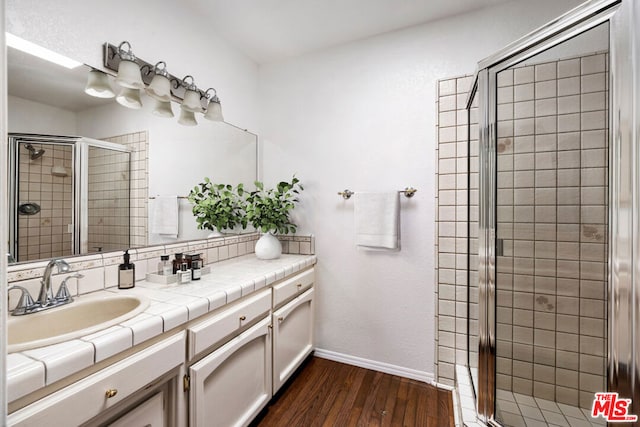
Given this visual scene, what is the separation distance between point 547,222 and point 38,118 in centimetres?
226

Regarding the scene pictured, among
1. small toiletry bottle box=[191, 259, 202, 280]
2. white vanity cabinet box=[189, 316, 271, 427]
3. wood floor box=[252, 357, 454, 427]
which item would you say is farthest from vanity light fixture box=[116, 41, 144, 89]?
wood floor box=[252, 357, 454, 427]

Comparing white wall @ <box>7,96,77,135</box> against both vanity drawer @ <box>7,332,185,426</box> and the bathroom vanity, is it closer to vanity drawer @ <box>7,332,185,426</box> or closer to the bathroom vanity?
the bathroom vanity

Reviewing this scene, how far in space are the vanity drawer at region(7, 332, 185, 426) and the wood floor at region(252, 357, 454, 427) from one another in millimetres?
834

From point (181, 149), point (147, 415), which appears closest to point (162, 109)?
point (181, 149)

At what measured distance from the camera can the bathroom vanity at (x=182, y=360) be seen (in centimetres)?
69

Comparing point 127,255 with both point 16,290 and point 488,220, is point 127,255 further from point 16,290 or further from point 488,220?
point 488,220

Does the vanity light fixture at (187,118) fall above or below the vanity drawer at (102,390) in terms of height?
above

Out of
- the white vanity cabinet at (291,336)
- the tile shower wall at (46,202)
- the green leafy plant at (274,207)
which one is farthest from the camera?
the green leafy plant at (274,207)

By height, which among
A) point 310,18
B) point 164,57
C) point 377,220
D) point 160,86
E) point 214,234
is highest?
point 310,18

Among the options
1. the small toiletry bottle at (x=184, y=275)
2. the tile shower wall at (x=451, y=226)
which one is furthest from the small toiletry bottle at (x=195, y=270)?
the tile shower wall at (x=451, y=226)

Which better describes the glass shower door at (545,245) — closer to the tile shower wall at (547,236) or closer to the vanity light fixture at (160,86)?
the tile shower wall at (547,236)

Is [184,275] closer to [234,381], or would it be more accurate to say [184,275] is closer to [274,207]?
[234,381]

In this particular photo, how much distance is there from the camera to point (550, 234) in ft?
4.37

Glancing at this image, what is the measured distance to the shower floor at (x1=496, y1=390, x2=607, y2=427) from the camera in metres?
1.30
